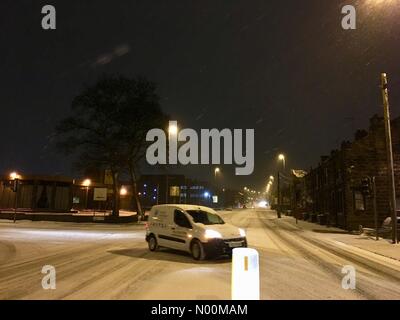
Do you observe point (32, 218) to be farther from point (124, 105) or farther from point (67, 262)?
point (67, 262)

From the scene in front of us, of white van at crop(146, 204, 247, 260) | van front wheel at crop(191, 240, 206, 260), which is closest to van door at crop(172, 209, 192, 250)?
white van at crop(146, 204, 247, 260)

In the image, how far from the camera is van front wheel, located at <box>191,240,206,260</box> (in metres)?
12.5

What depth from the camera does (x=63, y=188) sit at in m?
45.2

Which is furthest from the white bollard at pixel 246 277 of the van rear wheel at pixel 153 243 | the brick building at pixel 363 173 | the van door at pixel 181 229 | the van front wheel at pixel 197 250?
the brick building at pixel 363 173

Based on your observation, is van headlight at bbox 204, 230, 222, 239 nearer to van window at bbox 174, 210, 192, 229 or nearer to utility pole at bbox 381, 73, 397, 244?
van window at bbox 174, 210, 192, 229

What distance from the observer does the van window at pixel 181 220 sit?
13.6m

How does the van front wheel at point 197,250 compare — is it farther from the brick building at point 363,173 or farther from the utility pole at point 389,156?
the brick building at point 363,173

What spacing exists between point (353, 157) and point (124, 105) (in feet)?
66.1

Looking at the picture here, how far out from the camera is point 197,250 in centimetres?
1282

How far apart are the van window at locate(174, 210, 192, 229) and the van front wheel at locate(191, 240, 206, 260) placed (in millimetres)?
682

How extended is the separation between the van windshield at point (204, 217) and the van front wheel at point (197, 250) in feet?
3.15

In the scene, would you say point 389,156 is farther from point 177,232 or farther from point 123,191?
point 123,191

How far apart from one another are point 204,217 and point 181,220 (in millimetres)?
869
